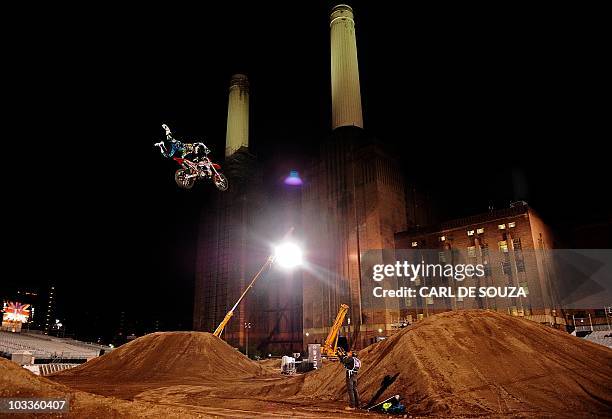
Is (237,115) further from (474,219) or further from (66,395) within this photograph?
(66,395)

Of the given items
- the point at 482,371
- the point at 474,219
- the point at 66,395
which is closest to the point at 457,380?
the point at 482,371

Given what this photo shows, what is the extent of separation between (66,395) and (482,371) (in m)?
14.4

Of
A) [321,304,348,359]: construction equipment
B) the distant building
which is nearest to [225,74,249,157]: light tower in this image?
the distant building

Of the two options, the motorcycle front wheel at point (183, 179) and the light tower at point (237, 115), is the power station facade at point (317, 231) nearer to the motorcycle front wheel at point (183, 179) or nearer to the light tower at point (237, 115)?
the light tower at point (237, 115)

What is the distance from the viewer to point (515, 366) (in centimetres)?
1645

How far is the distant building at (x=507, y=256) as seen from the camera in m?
52.2

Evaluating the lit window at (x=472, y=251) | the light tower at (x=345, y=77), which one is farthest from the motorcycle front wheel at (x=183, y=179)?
the light tower at (x=345, y=77)

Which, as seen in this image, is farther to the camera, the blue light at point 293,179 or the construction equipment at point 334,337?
the blue light at point 293,179

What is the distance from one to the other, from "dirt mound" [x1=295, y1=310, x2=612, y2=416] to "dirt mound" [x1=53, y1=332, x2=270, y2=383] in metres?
15.0

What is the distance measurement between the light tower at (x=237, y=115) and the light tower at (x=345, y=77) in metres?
27.5

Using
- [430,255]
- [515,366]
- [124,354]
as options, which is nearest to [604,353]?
[515,366]

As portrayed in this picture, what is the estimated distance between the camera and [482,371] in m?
16.1

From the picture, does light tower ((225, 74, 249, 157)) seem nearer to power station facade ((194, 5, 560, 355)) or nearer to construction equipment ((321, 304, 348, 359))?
power station facade ((194, 5, 560, 355))

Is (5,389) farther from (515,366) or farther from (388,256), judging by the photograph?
(388,256)
